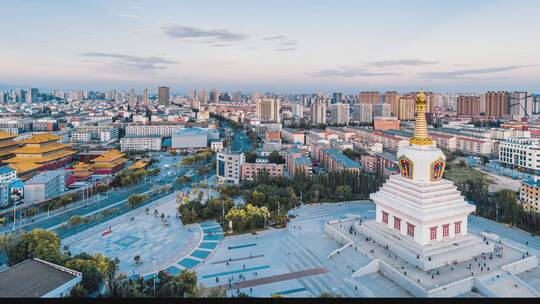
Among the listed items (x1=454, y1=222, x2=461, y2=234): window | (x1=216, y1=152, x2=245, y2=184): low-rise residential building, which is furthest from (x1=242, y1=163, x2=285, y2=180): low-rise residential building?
(x1=454, y1=222, x2=461, y2=234): window

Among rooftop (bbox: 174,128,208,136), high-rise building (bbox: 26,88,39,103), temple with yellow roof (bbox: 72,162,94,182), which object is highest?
high-rise building (bbox: 26,88,39,103)

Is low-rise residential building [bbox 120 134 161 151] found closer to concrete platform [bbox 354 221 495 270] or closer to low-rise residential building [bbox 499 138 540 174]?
low-rise residential building [bbox 499 138 540 174]

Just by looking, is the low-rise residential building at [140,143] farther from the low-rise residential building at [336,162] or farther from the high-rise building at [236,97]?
the high-rise building at [236,97]

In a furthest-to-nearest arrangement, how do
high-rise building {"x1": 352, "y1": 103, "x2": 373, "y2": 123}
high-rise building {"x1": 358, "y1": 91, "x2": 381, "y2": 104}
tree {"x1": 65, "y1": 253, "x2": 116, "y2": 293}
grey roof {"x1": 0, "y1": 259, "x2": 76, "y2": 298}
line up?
Result: high-rise building {"x1": 358, "y1": 91, "x2": 381, "y2": 104}, high-rise building {"x1": 352, "y1": 103, "x2": 373, "y2": 123}, tree {"x1": 65, "y1": 253, "x2": 116, "y2": 293}, grey roof {"x1": 0, "y1": 259, "x2": 76, "y2": 298}

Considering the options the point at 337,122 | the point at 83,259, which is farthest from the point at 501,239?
the point at 337,122

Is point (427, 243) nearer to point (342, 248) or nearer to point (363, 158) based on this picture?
point (342, 248)
